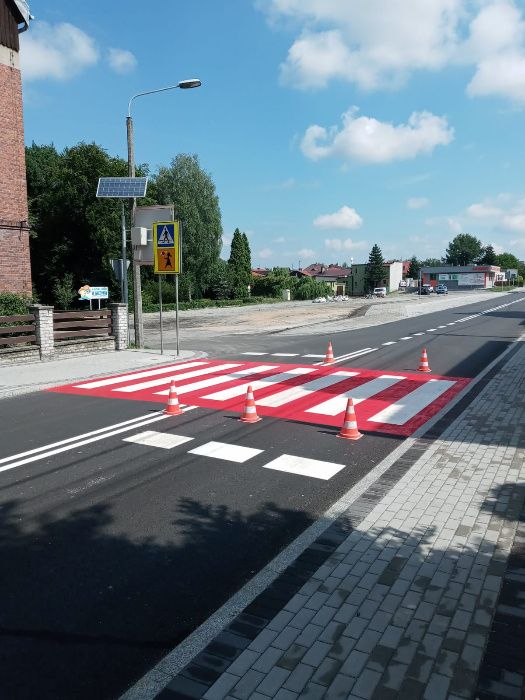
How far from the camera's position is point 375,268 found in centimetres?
10400

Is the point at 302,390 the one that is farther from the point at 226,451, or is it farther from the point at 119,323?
the point at 119,323

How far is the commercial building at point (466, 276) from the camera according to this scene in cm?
11475

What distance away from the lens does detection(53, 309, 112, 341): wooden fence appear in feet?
53.4

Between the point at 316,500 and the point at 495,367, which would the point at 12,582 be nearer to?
the point at 316,500

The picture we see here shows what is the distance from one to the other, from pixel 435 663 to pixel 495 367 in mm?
12630

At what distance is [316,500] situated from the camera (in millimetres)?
5641

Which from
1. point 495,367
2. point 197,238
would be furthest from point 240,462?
point 197,238

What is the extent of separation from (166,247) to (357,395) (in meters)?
8.61

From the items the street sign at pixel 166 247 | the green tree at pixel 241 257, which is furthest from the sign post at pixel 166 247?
the green tree at pixel 241 257

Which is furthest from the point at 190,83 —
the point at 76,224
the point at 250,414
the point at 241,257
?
the point at 241,257

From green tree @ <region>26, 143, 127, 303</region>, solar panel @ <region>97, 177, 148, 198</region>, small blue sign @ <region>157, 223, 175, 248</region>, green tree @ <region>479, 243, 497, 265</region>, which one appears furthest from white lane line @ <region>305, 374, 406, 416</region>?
green tree @ <region>479, 243, 497, 265</region>

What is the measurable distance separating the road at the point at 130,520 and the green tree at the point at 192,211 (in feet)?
157

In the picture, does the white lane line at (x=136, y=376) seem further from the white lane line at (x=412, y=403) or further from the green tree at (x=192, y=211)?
the green tree at (x=192, y=211)

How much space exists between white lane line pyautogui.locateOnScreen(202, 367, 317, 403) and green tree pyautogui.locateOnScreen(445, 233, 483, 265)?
179306mm
